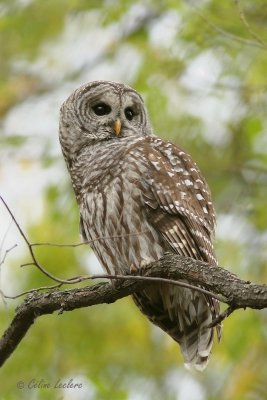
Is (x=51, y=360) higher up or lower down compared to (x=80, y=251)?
lower down

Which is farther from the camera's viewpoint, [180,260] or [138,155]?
[138,155]

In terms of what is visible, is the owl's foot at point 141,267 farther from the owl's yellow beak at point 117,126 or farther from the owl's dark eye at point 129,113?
the owl's dark eye at point 129,113

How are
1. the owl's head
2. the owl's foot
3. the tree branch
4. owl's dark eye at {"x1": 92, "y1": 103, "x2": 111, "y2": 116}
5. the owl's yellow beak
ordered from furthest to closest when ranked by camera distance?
1. owl's dark eye at {"x1": 92, "y1": 103, "x2": 111, "y2": 116}
2. the owl's head
3. the owl's yellow beak
4. the owl's foot
5. the tree branch

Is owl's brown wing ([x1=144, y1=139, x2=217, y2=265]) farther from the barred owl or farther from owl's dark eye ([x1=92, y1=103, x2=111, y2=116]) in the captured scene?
owl's dark eye ([x1=92, y1=103, x2=111, y2=116])

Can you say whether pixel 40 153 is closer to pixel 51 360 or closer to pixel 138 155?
pixel 51 360

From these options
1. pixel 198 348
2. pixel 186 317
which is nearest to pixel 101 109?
pixel 186 317

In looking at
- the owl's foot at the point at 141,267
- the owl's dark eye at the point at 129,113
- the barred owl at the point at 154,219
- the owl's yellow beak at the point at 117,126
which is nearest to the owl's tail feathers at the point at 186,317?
the barred owl at the point at 154,219

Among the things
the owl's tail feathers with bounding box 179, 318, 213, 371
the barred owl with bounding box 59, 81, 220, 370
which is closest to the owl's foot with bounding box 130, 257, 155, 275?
the barred owl with bounding box 59, 81, 220, 370

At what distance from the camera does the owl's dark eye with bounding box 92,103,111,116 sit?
7.31 meters

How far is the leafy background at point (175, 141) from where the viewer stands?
876 centimetres

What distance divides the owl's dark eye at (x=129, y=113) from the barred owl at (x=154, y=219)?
1.57ft

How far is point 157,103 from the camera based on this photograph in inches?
383

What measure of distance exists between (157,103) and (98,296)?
14.6 feet

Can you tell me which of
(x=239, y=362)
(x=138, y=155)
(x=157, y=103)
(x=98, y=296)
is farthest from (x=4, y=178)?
(x=98, y=296)
